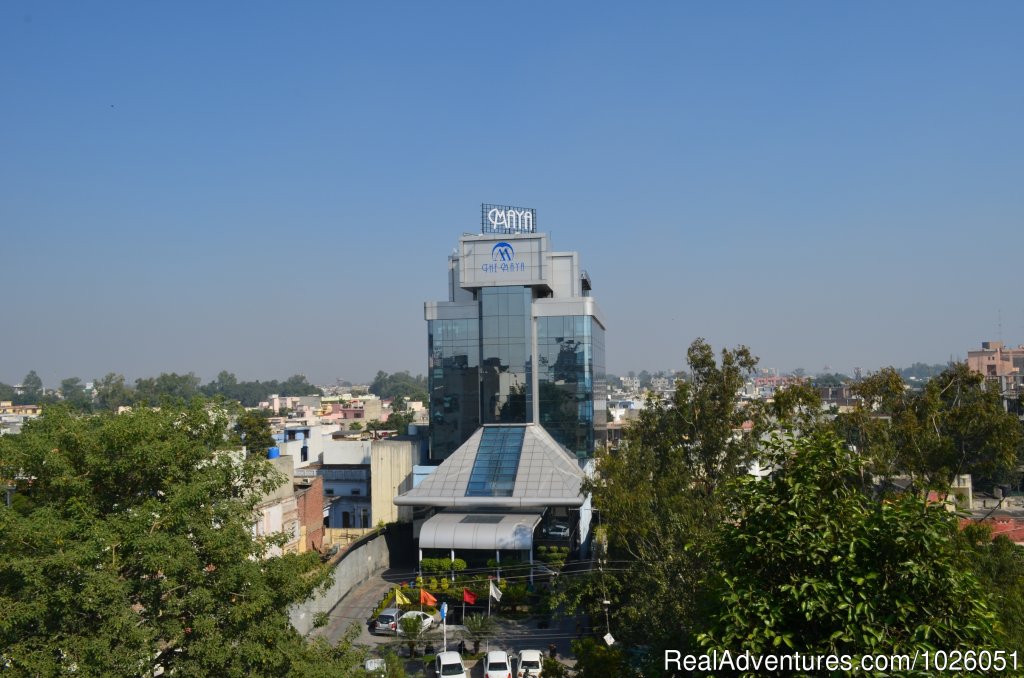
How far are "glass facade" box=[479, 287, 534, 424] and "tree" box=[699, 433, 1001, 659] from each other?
1361 inches

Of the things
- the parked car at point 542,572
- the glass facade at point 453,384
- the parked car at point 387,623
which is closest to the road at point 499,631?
the parked car at point 387,623

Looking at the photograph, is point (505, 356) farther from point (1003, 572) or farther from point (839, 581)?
point (839, 581)

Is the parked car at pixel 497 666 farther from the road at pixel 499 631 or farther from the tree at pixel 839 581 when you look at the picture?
the tree at pixel 839 581

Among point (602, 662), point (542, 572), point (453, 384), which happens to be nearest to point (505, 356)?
point (453, 384)

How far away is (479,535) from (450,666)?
10.8 metres

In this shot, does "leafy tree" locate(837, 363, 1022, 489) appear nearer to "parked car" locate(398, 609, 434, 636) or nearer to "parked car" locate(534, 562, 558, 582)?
"parked car" locate(534, 562, 558, 582)

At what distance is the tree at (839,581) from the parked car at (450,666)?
14.7 meters

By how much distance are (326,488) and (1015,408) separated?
5440 centimetres

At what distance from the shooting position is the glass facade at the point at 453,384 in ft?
152

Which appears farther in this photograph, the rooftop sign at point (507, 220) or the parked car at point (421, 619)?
the rooftop sign at point (507, 220)

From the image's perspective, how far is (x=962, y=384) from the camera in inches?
1409

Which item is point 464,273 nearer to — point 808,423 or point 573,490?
point 573,490

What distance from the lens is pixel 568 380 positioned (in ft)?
151

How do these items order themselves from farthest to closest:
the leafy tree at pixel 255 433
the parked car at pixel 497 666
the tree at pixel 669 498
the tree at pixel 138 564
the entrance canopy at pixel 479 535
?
the leafy tree at pixel 255 433 → the entrance canopy at pixel 479 535 → the parked car at pixel 497 666 → the tree at pixel 669 498 → the tree at pixel 138 564
